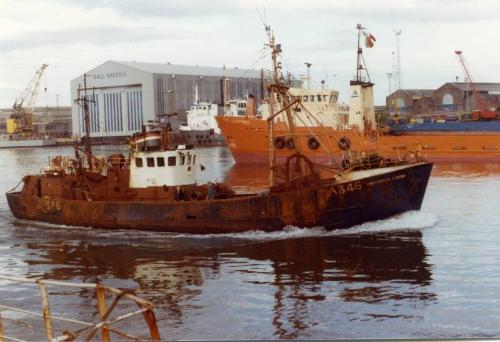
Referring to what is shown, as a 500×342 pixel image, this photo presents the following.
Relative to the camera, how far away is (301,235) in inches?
554

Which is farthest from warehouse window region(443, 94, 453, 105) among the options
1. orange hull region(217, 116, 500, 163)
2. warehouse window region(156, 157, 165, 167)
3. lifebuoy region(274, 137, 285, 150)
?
warehouse window region(156, 157, 165, 167)

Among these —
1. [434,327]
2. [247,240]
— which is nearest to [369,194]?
[247,240]

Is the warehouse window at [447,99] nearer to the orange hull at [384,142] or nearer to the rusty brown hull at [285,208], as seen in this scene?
the orange hull at [384,142]

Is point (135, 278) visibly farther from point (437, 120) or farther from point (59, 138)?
point (437, 120)

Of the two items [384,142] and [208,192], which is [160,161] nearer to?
[208,192]

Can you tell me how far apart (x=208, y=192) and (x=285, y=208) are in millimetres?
2007

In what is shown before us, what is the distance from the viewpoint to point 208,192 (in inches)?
601

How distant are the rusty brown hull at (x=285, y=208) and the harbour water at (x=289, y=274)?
0.80 ft

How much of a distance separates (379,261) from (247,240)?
3.27 meters

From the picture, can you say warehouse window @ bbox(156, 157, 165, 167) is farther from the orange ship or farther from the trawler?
the orange ship

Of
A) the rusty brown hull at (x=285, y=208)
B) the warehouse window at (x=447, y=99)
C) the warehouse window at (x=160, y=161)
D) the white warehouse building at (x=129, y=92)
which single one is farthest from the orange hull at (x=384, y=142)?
the white warehouse building at (x=129, y=92)

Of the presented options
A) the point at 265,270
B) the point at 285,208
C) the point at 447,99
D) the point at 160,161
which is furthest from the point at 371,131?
the point at 265,270

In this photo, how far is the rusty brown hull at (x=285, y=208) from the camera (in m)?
14.3

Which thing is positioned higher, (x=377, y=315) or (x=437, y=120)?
(x=437, y=120)
